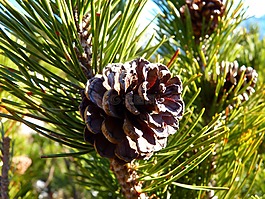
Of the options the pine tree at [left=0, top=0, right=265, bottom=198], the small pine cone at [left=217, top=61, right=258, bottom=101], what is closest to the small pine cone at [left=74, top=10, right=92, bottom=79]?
the pine tree at [left=0, top=0, right=265, bottom=198]

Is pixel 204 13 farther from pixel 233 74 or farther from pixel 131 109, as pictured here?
pixel 131 109

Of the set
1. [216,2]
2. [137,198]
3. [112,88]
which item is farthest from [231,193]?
[216,2]

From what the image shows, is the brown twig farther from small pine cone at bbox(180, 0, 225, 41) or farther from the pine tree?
small pine cone at bbox(180, 0, 225, 41)

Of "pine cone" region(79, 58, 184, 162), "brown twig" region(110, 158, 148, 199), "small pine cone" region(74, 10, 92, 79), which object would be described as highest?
"small pine cone" region(74, 10, 92, 79)

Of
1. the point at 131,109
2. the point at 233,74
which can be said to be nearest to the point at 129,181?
the point at 131,109

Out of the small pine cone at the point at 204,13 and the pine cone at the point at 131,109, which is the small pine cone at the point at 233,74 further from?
the pine cone at the point at 131,109
